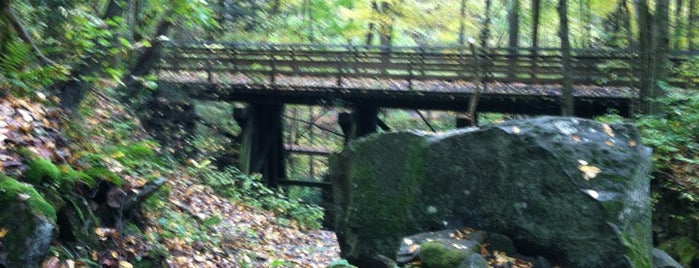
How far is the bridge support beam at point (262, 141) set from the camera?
16953 millimetres

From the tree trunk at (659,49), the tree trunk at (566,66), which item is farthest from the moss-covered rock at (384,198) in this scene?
the tree trunk at (566,66)

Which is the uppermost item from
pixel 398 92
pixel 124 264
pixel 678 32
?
pixel 678 32

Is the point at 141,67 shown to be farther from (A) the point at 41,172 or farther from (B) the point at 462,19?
(B) the point at 462,19

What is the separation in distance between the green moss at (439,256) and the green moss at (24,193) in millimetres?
2978

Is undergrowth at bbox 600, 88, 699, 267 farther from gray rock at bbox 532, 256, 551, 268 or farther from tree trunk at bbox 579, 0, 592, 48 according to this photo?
tree trunk at bbox 579, 0, 592, 48

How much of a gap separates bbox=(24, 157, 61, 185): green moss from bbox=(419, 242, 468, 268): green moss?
3072 mm

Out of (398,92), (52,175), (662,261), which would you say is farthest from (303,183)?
(52,175)

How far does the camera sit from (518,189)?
5949 mm

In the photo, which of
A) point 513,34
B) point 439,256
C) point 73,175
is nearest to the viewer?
point 73,175

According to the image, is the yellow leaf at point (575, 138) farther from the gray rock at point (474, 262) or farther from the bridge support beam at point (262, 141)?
the bridge support beam at point (262, 141)

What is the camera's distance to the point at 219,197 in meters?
12.8

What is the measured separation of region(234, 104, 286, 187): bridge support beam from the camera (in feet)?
55.6

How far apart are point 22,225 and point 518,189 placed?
4.25 m

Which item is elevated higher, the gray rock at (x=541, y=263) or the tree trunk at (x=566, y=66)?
the tree trunk at (x=566, y=66)
